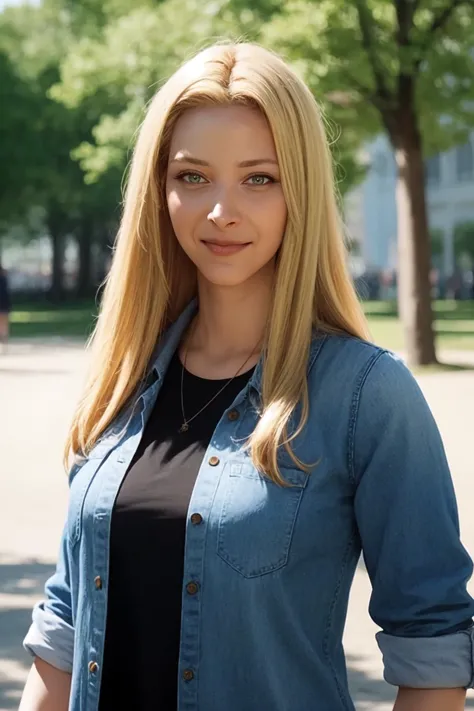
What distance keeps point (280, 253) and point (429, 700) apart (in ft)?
2.70

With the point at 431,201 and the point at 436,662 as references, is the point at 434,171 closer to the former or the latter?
the point at 431,201

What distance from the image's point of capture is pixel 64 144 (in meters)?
46.3

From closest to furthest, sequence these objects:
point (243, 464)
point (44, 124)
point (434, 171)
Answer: point (243, 464) < point (44, 124) < point (434, 171)

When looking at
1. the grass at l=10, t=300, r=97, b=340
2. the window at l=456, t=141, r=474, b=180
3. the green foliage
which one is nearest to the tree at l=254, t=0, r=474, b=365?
the grass at l=10, t=300, r=97, b=340

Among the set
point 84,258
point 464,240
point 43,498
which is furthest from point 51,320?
point 43,498

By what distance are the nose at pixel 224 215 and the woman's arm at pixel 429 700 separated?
873mm

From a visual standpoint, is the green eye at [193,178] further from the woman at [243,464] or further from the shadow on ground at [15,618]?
the shadow on ground at [15,618]

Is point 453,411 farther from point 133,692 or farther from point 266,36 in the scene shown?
point 133,692

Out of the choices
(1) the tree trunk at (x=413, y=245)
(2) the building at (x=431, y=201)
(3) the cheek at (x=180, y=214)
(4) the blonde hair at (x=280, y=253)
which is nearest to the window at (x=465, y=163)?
(2) the building at (x=431, y=201)

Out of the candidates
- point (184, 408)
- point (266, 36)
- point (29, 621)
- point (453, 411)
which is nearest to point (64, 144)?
point (266, 36)

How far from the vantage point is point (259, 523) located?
2.25 meters

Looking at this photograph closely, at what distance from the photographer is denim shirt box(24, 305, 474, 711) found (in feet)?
7.26

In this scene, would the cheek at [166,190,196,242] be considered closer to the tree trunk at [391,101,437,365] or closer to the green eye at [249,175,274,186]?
the green eye at [249,175,274,186]

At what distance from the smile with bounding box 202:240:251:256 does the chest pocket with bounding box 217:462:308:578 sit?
445mm
